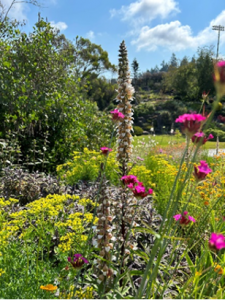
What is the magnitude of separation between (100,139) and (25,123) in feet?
7.57

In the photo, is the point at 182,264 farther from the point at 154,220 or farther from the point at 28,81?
the point at 28,81

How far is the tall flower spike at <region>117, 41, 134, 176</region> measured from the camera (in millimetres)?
2240

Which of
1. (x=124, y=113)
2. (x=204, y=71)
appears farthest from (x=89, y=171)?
(x=204, y=71)

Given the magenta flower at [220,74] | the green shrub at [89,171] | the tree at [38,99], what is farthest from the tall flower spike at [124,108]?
the tree at [38,99]

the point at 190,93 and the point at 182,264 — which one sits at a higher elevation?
the point at 190,93

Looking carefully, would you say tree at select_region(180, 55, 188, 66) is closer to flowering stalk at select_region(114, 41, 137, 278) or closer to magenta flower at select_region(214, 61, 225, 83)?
flowering stalk at select_region(114, 41, 137, 278)

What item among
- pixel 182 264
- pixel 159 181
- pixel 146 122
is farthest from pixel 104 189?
pixel 146 122

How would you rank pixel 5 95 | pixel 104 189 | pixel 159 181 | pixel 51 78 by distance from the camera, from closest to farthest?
pixel 104 189 < pixel 159 181 < pixel 5 95 < pixel 51 78

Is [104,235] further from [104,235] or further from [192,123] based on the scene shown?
[192,123]

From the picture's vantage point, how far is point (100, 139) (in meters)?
7.04

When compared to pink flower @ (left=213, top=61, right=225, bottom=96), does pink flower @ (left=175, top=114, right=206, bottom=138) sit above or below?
below

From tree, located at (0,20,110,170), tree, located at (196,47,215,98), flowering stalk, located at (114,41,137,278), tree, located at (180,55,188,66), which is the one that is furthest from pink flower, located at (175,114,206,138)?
tree, located at (180,55,188,66)

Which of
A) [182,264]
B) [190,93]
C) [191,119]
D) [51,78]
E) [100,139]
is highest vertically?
[190,93]

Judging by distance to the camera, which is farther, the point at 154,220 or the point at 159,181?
the point at 159,181
